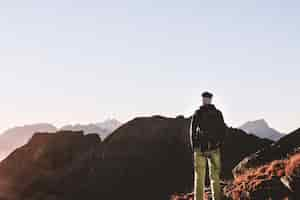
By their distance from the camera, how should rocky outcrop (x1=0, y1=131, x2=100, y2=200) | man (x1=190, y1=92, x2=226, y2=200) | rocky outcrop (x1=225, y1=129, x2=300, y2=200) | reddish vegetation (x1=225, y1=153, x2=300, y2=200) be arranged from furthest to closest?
1. rocky outcrop (x1=0, y1=131, x2=100, y2=200)
2. reddish vegetation (x1=225, y1=153, x2=300, y2=200)
3. rocky outcrop (x1=225, y1=129, x2=300, y2=200)
4. man (x1=190, y1=92, x2=226, y2=200)

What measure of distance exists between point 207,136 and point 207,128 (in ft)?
0.60

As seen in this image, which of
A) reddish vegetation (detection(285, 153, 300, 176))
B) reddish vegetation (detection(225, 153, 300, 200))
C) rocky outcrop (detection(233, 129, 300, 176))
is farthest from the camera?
rocky outcrop (detection(233, 129, 300, 176))

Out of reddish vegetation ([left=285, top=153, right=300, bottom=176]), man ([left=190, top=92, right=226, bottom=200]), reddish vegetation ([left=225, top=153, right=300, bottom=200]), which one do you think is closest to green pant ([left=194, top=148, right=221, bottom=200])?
man ([left=190, top=92, right=226, bottom=200])

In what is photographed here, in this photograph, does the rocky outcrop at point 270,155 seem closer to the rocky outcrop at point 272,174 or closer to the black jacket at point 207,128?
the rocky outcrop at point 272,174

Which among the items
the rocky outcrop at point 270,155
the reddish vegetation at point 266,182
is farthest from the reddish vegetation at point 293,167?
the rocky outcrop at point 270,155

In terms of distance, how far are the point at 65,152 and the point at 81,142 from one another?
66.7 inches

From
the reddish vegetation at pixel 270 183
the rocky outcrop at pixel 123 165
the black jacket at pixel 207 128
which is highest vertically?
the rocky outcrop at pixel 123 165

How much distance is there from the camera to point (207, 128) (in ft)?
36.0

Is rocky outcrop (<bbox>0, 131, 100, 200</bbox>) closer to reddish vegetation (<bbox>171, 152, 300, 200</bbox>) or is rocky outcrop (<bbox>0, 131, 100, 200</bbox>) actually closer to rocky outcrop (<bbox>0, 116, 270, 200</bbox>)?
rocky outcrop (<bbox>0, 116, 270, 200</bbox>)

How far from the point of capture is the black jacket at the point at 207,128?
35.9 ft

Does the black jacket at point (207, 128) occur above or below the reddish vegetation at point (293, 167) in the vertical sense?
above

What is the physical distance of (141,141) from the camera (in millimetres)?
35875

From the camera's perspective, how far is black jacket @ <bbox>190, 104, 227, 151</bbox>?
Answer: 35.9ft

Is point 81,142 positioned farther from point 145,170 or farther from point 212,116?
point 212,116
